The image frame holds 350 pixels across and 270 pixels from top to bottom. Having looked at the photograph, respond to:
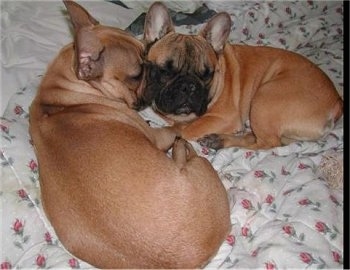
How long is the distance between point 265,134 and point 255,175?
1.43ft

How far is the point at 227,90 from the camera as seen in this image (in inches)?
114

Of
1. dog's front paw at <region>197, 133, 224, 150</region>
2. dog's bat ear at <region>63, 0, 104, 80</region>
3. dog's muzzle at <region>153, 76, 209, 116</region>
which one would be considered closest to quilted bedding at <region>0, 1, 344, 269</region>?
dog's front paw at <region>197, 133, 224, 150</region>

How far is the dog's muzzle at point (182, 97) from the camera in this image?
256cm

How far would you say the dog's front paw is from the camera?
267 centimetres

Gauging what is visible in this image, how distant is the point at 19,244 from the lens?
1938 millimetres

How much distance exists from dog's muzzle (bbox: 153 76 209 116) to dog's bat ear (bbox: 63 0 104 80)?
439mm

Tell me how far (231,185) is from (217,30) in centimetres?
93

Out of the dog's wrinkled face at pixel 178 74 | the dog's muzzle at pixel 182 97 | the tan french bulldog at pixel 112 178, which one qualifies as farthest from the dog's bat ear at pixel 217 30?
the tan french bulldog at pixel 112 178

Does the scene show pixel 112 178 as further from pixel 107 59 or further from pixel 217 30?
pixel 217 30

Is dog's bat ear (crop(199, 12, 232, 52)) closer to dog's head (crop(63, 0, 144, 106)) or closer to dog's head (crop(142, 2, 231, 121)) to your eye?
dog's head (crop(142, 2, 231, 121))

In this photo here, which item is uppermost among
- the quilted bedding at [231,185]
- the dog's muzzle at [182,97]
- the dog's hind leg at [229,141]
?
the dog's muzzle at [182,97]

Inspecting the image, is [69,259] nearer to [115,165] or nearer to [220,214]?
[115,165]

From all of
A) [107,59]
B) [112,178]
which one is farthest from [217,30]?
[112,178]

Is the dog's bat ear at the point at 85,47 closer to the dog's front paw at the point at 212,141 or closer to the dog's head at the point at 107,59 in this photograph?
the dog's head at the point at 107,59
